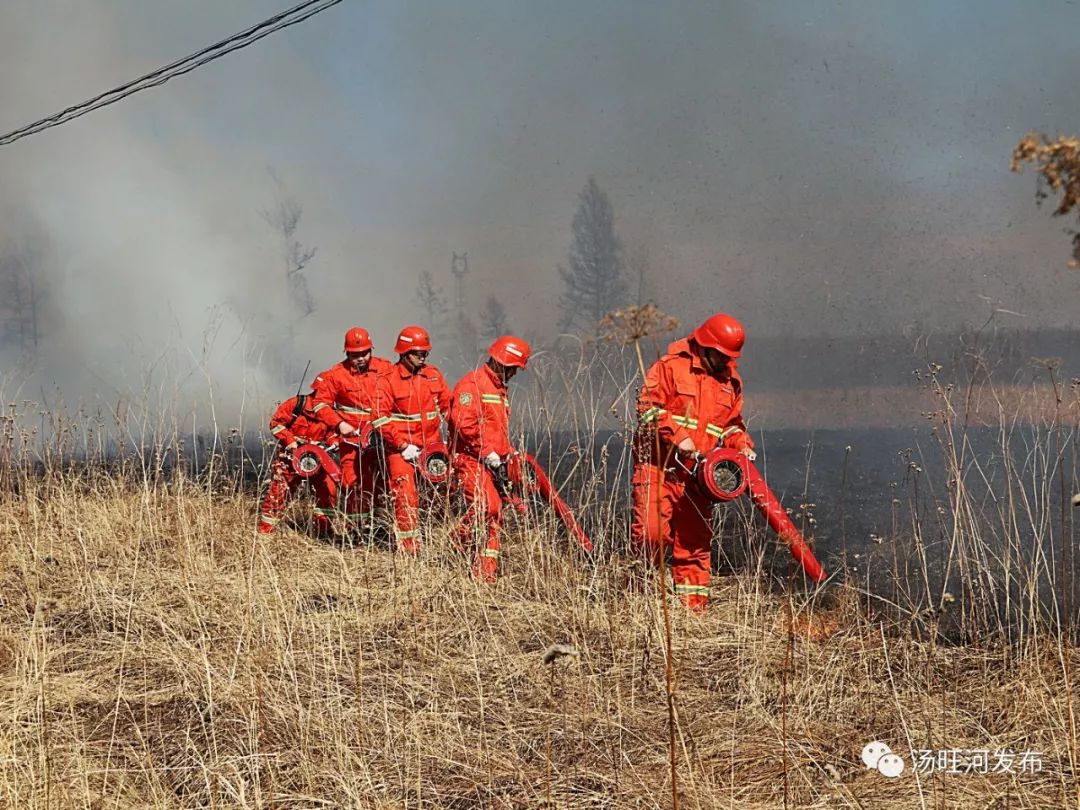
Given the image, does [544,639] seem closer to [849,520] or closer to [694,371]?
[694,371]

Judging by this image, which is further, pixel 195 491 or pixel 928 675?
pixel 195 491

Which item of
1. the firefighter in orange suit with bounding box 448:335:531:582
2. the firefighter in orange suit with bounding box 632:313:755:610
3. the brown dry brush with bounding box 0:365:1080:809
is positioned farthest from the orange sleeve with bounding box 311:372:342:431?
the firefighter in orange suit with bounding box 632:313:755:610

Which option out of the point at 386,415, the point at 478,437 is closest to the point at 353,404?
the point at 386,415

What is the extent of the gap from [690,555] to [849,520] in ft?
46.0

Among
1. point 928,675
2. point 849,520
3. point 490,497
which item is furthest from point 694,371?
point 849,520

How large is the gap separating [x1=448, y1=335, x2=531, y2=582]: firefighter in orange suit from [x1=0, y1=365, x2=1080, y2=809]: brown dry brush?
0.68 meters

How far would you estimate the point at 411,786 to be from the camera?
3.50m

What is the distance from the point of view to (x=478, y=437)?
312 inches

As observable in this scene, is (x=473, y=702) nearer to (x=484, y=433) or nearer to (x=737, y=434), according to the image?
(x=737, y=434)

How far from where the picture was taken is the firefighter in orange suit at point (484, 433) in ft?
24.5

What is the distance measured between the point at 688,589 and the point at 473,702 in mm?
2560

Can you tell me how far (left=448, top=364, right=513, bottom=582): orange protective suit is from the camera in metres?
7.49

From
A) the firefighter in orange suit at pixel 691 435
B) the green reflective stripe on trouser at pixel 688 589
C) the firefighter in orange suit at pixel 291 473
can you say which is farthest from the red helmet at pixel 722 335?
the firefighter in orange suit at pixel 291 473

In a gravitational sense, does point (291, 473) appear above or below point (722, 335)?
below
